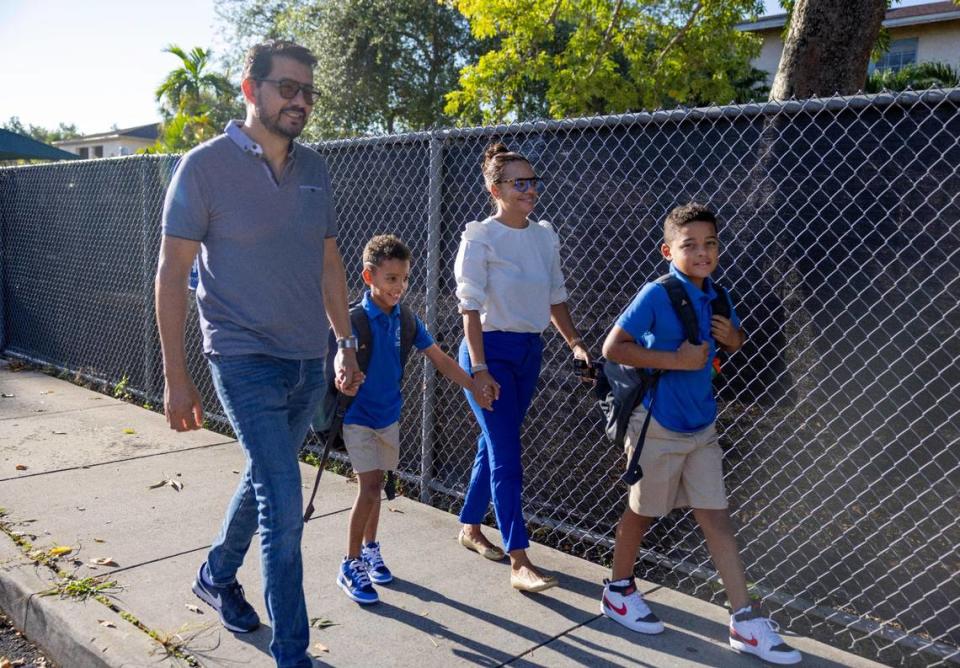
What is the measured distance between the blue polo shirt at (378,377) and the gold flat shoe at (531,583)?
887 millimetres

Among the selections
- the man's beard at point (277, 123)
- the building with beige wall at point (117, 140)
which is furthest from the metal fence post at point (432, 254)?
the building with beige wall at point (117, 140)

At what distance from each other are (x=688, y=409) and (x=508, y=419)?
33.2 inches

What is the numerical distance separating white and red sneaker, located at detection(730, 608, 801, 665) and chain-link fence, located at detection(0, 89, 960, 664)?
1.14 feet

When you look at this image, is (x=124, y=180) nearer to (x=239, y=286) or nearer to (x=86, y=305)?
(x=86, y=305)

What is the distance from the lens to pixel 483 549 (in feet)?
13.6

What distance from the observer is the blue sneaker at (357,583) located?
11.8 feet

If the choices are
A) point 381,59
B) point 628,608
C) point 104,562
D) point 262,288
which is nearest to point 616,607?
point 628,608

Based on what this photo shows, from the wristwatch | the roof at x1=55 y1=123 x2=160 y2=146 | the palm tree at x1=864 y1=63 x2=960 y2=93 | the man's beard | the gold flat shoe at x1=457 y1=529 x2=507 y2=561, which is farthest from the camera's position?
the roof at x1=55 y1=123 x2=160 y2=146

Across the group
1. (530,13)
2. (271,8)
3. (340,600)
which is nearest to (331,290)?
(340,600)

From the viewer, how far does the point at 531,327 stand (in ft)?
12.4

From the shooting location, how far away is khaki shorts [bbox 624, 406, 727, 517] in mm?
3281

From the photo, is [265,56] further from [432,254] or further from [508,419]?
[432,254]

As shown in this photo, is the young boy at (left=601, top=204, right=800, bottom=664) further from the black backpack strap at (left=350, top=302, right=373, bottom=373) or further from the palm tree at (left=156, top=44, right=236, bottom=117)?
the palm tree at (left=156, top=44, right=236, bottom=117)

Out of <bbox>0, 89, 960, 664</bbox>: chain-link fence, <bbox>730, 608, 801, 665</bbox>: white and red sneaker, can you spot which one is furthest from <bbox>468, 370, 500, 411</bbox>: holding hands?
<bbox>730, 608, 801, 665</bbox>: white and red sneaker
